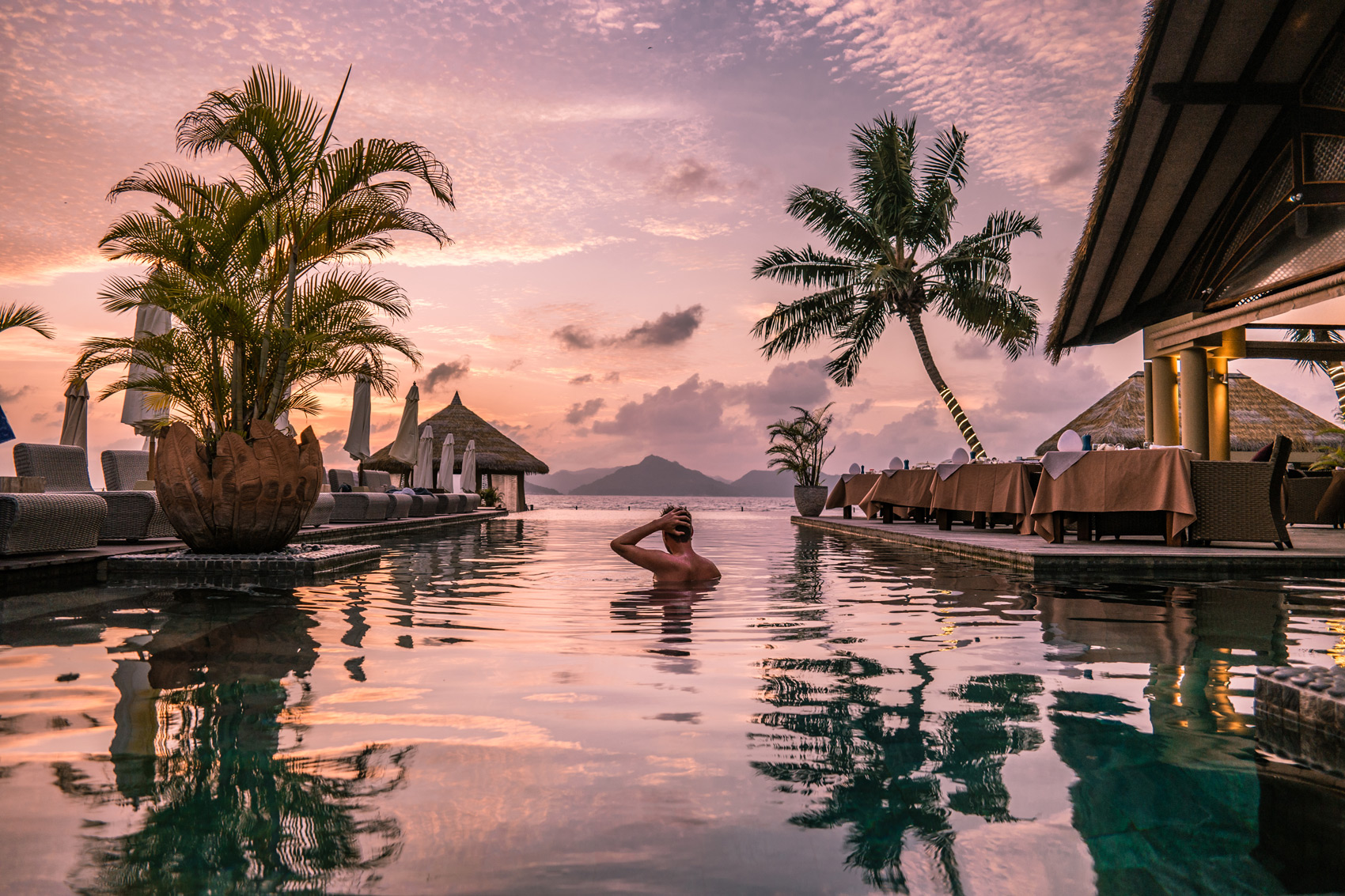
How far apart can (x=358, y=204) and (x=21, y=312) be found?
3.84 meters

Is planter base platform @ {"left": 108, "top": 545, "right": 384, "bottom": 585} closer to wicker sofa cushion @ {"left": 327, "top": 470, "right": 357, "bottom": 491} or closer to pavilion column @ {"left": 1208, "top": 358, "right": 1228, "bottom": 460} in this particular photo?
wicker sofa cushion @ {"left": 327, "top": 470, "right": 357, "bottom": 491}

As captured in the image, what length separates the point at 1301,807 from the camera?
168cm

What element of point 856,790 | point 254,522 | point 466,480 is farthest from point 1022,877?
point 466,480

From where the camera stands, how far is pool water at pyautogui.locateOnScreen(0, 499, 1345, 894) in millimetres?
1407

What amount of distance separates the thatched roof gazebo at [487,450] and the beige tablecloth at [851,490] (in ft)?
40.8

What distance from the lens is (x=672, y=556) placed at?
5910mm

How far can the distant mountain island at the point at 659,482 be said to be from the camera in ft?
377

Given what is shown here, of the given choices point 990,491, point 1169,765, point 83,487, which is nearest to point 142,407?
point 83,487

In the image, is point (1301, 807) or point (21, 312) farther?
point (21, 312)

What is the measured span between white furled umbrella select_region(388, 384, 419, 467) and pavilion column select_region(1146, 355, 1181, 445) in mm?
14700

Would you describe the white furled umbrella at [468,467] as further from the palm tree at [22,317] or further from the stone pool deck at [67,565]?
the palm tree at [22,317]

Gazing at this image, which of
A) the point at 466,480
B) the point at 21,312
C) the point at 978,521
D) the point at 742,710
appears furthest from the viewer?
the point at 466,480

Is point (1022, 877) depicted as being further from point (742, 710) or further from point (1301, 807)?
point (742, 710)

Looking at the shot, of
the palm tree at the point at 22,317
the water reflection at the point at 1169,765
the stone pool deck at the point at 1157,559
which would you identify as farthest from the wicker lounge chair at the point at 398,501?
the water reflection at the point at 1169,765
